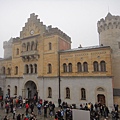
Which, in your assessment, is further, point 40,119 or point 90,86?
point 90,86

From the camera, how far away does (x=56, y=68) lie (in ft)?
87.5

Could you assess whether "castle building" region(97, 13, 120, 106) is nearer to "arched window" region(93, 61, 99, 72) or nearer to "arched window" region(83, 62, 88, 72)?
"arched window" region(93, 61, 99, 72)

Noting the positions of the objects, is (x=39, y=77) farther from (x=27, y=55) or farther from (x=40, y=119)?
(x=40, y=119)

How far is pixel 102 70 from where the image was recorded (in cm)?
2233

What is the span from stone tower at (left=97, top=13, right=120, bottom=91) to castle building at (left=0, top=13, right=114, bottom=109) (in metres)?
0.28

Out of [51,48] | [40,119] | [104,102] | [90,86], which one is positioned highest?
[51,48]

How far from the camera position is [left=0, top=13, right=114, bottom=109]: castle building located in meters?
22.2

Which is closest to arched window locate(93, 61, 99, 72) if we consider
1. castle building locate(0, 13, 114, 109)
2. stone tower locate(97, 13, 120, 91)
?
castle building locate(0, 13, 114, 109)

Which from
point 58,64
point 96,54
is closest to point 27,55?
point 58,64

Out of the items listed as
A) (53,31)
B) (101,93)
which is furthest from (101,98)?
(53,31)

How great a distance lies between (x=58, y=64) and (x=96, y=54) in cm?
780

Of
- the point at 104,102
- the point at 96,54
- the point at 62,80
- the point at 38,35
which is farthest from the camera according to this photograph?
the point at 38,35

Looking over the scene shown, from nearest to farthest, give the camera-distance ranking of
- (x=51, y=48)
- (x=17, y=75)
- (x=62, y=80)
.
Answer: (x=62, y=80) < (x=51, y=48) < (x=17, y=75)

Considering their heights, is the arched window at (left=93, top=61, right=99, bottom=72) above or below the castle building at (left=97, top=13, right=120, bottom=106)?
below
